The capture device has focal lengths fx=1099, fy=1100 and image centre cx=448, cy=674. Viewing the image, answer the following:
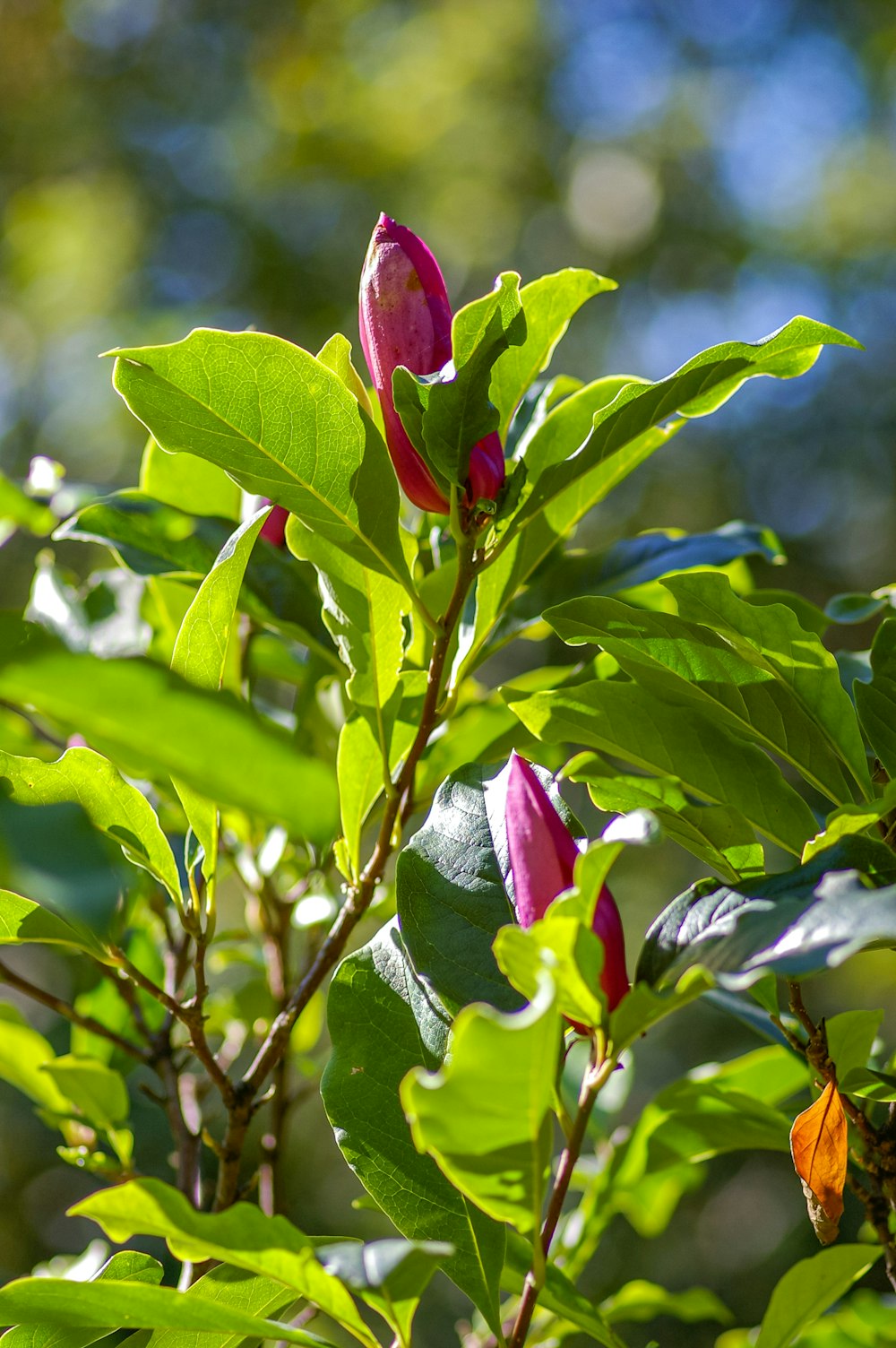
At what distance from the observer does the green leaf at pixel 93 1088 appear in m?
0.75

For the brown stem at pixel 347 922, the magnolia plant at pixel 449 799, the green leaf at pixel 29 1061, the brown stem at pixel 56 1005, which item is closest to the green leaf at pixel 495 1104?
the magnolia plant at pixel 449 799

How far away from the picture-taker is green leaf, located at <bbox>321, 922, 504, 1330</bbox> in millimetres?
508

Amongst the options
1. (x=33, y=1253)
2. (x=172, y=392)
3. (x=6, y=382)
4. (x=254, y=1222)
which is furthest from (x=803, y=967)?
(x=6, y=382)

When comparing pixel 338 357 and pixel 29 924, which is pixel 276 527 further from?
pixel 29 924

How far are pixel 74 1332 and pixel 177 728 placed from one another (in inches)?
15.1

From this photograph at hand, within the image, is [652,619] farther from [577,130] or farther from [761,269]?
[577,130]

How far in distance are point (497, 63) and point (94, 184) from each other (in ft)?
6.39

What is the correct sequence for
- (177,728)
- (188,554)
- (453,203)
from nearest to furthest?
(177,728), (188,554), (453,203)

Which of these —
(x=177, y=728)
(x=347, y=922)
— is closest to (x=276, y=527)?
(x=347, y=922)

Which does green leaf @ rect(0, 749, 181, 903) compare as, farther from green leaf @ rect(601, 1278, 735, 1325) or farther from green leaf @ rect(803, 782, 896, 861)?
green leaf @ rect(601, 1278, 735, 1325)

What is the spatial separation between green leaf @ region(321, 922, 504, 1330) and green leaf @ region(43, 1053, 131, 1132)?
0.31m

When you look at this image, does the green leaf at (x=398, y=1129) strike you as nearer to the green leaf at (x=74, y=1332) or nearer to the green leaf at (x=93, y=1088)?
the green leaf at (x=74, y=1332)

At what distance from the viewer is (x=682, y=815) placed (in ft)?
1.74

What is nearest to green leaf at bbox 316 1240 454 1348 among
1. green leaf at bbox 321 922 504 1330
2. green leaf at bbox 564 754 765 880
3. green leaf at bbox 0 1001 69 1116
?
green leaf at bbox 321 922 504 1330
